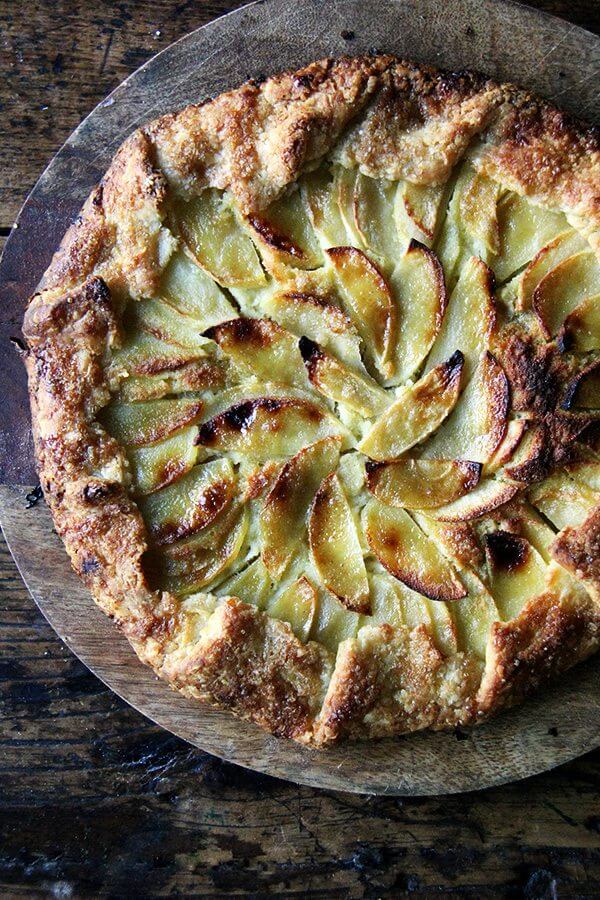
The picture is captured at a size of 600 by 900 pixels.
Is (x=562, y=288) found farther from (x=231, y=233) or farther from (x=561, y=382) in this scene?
(x=231, y=233)

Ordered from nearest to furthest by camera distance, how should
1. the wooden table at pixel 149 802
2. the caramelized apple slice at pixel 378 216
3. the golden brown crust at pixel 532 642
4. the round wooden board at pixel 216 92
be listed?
the golden brown crust at pixel 532 642 < the caramelized apple slice at pixel 378 216 < the round wooden board at pixel 216 92 < the wooden table at pixel 149 802

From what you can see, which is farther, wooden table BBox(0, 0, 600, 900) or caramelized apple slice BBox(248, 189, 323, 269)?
wooden table BBox(0, 0, 600, 900)

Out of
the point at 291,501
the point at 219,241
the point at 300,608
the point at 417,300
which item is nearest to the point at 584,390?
the point at 417,300

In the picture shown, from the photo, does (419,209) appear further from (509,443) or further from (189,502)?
(189,502)

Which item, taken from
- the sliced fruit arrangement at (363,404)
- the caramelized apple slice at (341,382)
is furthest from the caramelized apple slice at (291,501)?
the caramelized apple slice at (341,382)

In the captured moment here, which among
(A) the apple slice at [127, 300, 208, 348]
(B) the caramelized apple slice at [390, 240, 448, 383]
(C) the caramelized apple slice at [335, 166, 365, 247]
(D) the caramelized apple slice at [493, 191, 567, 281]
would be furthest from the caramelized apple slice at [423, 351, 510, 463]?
(A) the apple slice at [127, 300, 208, 348]

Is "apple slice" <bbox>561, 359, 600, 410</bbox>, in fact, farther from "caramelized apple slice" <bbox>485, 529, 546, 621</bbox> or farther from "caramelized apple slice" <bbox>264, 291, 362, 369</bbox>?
"caramelized apple slice" <bbox>264, 291, 362, 369</bbox>

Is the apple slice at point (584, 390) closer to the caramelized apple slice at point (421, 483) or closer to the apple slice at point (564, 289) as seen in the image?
the apple slice at point (564, 289)
